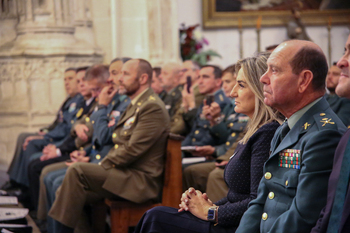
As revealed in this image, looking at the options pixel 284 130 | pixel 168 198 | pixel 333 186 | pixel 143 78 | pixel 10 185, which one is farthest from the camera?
pixel 10 185

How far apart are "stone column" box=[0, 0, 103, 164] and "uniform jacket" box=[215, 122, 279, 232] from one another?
173 inches

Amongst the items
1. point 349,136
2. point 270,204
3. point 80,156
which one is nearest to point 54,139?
point 80,156

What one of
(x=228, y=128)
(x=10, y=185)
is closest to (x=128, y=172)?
(x=228, y=128)

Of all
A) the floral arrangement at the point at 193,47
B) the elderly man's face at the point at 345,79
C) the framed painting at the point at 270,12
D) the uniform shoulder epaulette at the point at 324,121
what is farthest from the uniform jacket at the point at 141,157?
the framed painting at the point at 270,12

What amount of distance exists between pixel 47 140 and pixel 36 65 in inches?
49.3

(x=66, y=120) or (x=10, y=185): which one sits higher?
(x=66, y=120)

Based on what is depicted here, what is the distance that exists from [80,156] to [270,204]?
2.74m

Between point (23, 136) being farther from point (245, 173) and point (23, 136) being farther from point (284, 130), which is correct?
point (284, 130)

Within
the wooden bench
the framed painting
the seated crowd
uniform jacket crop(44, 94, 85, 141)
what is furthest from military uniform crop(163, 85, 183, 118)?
the framed painting

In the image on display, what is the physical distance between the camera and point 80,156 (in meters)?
4.30

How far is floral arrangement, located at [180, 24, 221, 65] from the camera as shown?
8.38 metres

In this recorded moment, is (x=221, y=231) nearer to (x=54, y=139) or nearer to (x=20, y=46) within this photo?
(x=54, y=139)

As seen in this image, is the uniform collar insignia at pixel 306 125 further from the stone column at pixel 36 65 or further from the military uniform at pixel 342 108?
the stone column at pixel 36 65

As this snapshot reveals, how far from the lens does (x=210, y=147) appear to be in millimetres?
4168
